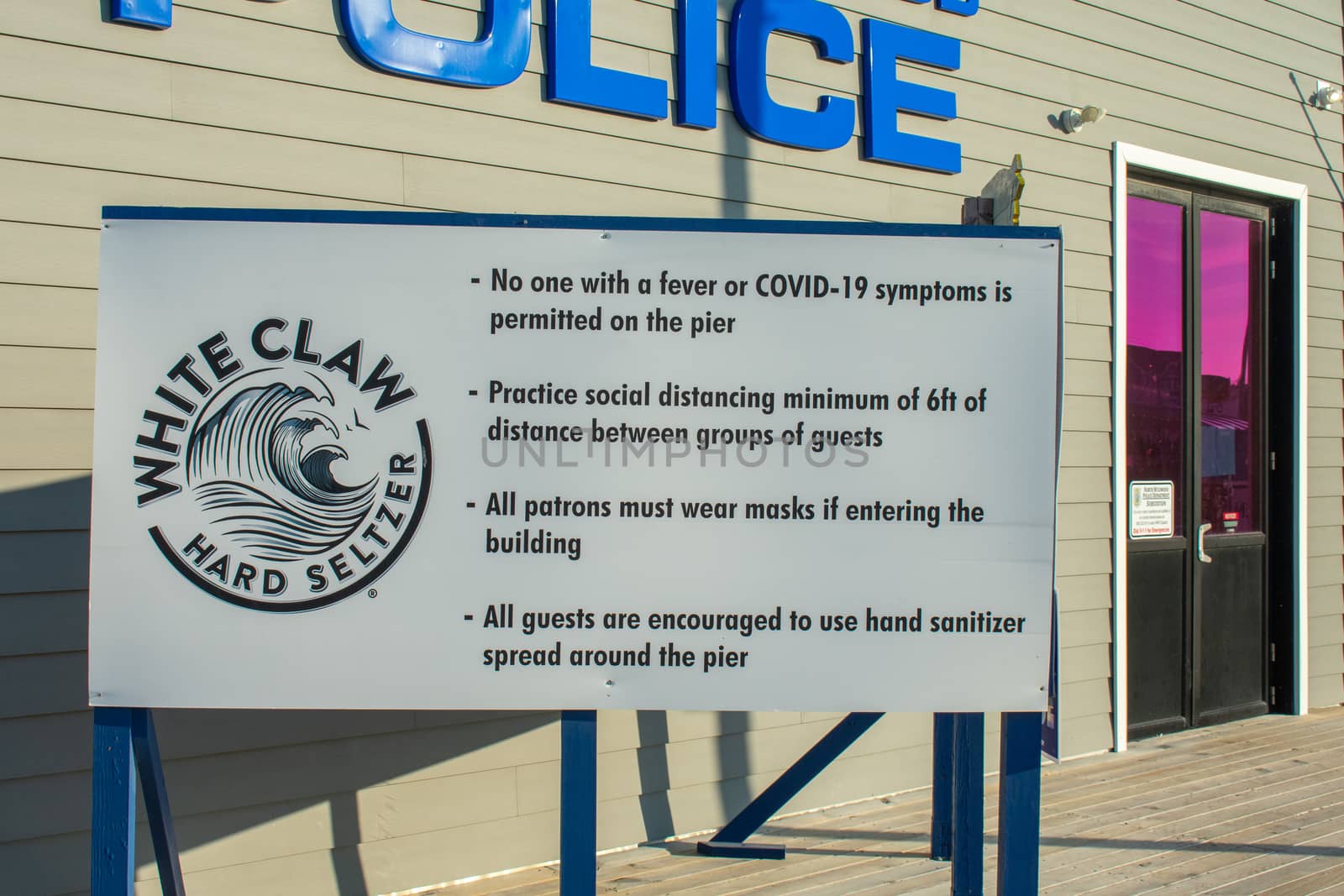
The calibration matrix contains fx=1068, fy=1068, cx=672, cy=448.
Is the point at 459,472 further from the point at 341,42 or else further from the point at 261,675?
the point at 341,42

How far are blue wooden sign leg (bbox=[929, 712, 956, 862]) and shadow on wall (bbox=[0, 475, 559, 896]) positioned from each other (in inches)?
53.8

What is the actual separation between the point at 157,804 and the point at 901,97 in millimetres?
3939

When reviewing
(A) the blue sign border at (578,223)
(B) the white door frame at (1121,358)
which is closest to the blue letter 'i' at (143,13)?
(A) the blue sign border at (578,223)

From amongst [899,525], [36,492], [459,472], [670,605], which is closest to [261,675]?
[459,472]

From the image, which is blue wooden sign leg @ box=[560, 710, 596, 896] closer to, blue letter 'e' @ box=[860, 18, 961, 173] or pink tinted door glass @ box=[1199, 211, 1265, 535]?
blue letter 'e' @ box=[860, 18, 961, 173]

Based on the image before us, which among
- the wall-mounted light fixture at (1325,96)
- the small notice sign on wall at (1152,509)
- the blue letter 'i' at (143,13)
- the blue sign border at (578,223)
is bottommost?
the small notice sign on wall at (1152,509)

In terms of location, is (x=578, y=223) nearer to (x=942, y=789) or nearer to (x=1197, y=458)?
(x=942, y=789)

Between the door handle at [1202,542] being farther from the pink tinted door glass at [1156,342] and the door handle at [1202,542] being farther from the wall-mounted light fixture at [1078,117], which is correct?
the wall-mounted light fixture at [1078,117]

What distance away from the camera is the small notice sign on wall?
5664 mm

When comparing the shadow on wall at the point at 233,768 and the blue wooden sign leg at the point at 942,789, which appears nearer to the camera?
the shadow on wall at the point at 233,768

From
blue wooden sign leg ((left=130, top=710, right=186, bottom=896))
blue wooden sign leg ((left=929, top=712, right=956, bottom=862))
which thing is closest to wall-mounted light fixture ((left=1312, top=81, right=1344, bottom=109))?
blue wooden sign leg ((left=929, top=712, right=956, bottom=862))

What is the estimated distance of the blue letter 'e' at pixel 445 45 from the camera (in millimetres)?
3482

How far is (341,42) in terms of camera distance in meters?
3.48

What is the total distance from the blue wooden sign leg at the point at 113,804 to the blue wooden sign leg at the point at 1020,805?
1.96 metres
